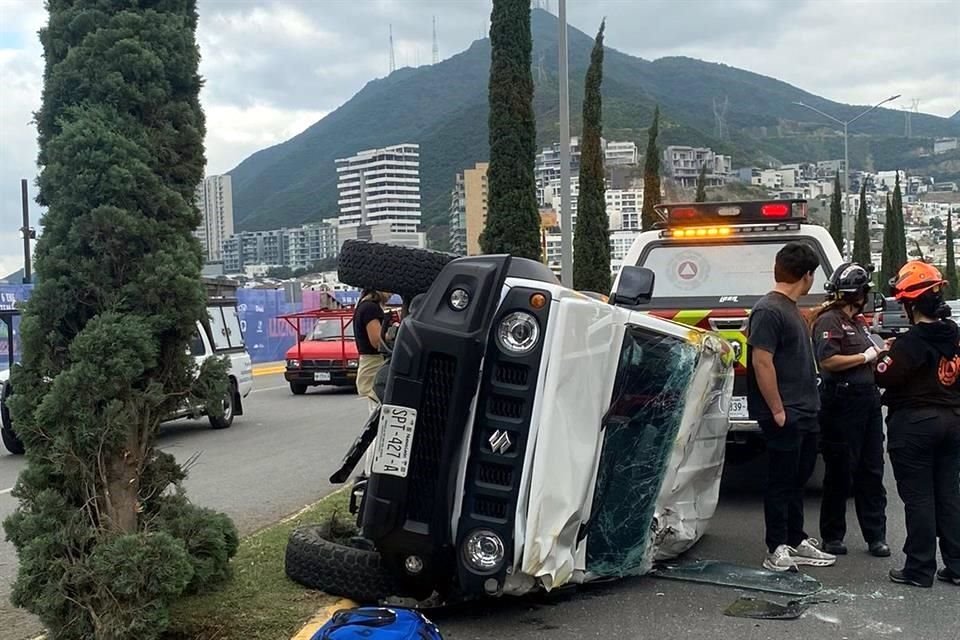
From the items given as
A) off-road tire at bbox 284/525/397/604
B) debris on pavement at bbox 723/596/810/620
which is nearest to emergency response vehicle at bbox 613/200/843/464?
debris on pavement at bbox 723/596/810/620

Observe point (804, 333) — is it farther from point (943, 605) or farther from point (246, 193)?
point (246, 193)

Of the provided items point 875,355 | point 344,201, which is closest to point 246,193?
point 344,201

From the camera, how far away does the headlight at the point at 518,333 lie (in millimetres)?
4227

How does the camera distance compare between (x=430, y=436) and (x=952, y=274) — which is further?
(x=952, y=274)

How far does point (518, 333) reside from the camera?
424cm

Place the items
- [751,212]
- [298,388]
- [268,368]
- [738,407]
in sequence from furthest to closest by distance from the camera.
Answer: [268,368], [298,388], [751,212], [738,407]

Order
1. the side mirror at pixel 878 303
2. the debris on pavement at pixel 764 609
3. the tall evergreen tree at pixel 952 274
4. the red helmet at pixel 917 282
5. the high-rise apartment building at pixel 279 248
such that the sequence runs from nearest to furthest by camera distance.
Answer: the debris on pavement at pixel 764 609, the red helmet at pixel 917 282, the side mirror at pixel 878 303, the tall evergreen tree at pixel 952 274, the high-rise apartment building at pixel 279 248

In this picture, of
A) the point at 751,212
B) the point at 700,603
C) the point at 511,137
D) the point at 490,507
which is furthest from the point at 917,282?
the point at 511,137

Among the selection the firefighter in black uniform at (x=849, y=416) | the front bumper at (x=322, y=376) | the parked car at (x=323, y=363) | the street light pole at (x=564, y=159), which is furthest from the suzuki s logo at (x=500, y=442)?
the front bumper at (x=322, y=376)

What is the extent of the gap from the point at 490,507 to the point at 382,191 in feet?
330

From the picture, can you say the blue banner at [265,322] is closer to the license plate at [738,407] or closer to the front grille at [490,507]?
the license plate at [738,407]

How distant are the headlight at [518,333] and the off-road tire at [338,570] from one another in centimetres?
141

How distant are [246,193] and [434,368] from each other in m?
180

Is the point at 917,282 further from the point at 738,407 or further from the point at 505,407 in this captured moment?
the point at 505,407
